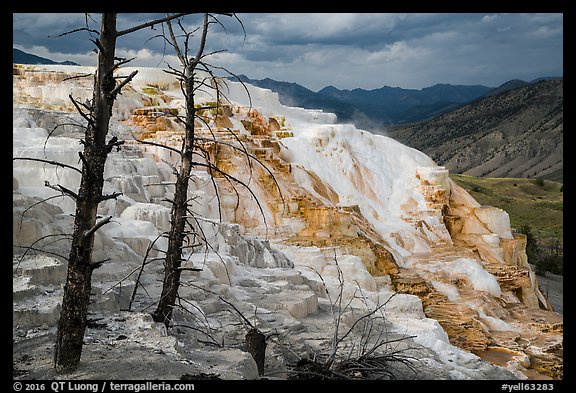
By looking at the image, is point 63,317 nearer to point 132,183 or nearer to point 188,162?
point 188,162

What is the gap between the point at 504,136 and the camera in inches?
2410

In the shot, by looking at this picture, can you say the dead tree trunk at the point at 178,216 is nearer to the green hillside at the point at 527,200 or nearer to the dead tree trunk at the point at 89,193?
the dead tree trunk at the point at 89,193

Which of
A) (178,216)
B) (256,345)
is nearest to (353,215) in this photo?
(178,216)

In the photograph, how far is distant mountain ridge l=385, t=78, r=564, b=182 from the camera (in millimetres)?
57094

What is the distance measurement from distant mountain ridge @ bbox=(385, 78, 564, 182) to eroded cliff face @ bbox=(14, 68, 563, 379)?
39967 millimetres

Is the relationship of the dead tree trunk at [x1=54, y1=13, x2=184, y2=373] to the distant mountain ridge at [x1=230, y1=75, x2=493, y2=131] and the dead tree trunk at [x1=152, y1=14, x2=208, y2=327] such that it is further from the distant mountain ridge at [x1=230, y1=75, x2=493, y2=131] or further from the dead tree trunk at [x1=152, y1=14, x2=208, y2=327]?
the distant mountain ridge at [x1=230, y1=75, x2=493, y2=131]

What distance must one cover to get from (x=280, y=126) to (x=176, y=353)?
16.9 meters

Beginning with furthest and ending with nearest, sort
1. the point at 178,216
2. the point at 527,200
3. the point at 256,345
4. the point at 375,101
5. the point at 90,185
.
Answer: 1. the point at 375,101
2. the point at 527,200
3. the point at 178,216
4. the point at 256,345
5. the point at 90,185

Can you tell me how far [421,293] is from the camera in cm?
1287

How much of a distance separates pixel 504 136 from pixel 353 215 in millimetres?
50813

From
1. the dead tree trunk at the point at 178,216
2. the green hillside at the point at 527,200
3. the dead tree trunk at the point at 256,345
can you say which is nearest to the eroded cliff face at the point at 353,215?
the dead tree trunk at the point at 178,216

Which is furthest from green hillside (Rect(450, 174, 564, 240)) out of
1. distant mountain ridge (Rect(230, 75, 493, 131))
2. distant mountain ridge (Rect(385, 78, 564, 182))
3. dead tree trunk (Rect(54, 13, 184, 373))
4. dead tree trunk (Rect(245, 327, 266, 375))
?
dead tree trunk (Rect(54, 13, 184, 373))

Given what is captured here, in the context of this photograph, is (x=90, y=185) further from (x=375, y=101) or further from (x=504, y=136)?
(x=375, y=101)
